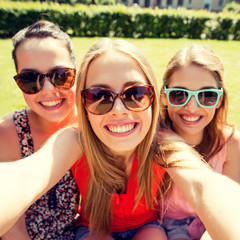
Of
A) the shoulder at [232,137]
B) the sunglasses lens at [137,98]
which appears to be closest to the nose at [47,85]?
the sunglasses lens at [137,98]

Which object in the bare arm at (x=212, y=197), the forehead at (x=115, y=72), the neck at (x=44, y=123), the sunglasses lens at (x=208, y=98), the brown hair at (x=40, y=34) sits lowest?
the neck at (x=44, y=123)

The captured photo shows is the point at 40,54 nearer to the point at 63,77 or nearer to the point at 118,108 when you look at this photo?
the point at 63,77

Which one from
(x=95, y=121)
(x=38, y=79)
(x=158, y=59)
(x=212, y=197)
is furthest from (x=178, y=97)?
(x=158, y=59)

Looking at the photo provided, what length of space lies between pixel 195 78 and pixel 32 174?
1724 mm

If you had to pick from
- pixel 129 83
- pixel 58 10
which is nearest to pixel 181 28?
pixel 58 10

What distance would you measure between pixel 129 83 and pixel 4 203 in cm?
108

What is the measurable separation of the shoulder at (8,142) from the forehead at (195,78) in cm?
166

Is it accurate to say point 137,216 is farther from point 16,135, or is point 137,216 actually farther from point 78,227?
point 16,135

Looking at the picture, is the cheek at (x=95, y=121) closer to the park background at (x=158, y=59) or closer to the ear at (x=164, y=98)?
the ear at (x=164, y=98)

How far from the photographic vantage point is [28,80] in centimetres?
209

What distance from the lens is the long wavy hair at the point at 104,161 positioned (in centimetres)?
182

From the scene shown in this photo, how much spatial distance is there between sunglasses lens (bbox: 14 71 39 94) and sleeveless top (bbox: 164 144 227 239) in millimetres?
1639

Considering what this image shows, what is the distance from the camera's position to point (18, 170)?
1452 millimetres

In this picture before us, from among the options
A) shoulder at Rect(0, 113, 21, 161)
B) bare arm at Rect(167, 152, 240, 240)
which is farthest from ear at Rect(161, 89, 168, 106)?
shoulder at Rect(0, 113, 21, 161)
